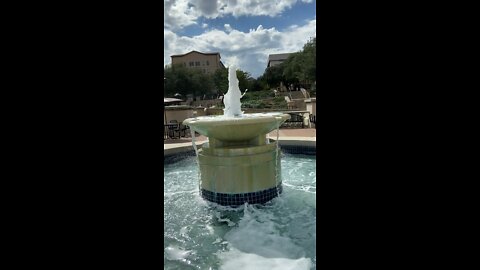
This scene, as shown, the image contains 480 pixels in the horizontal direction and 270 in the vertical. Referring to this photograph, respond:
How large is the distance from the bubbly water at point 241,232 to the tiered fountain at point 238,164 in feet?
0.70

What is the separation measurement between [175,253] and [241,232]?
1042mm

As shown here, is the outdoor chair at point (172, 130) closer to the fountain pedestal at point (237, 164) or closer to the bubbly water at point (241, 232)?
the bubbly water at point (241, 232)

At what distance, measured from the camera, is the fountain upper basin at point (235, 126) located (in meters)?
5.25

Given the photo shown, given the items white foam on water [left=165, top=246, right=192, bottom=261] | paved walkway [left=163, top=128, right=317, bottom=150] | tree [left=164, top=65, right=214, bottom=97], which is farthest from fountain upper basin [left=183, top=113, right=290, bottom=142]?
tree [left=164, top=65, right=214, bottom=97]

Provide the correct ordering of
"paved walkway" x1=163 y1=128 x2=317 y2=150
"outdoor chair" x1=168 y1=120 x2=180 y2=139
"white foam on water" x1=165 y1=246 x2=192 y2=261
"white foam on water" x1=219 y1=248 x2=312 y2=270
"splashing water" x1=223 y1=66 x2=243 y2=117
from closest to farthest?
"white foam on water" x1=219 y1=248 x2=312 y2=270 → "white foam on water" x1=165 y1=246 x2=192 y2=261 → "splashing water" x1=223 y1=66 x2=243 y2=117 → "paved walkway" x1=163 y1=128 x2=317 y2=150 → "outdoor chair" x1=168 y1=120 x2=180 y2=139

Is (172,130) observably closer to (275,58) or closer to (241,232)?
(241,232)

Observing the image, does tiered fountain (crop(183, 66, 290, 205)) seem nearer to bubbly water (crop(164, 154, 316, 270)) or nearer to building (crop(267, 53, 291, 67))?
bubbly water (crop(164, 154, 316, 270))

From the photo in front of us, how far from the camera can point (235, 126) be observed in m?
5.34

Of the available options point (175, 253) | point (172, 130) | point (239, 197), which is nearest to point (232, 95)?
point (239, 197)

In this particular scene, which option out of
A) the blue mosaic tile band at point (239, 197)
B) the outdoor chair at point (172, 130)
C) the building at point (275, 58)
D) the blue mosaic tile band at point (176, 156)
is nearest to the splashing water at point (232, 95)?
the blue mosaic tile band at point (239, 197)

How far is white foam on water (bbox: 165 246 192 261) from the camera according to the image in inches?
148
